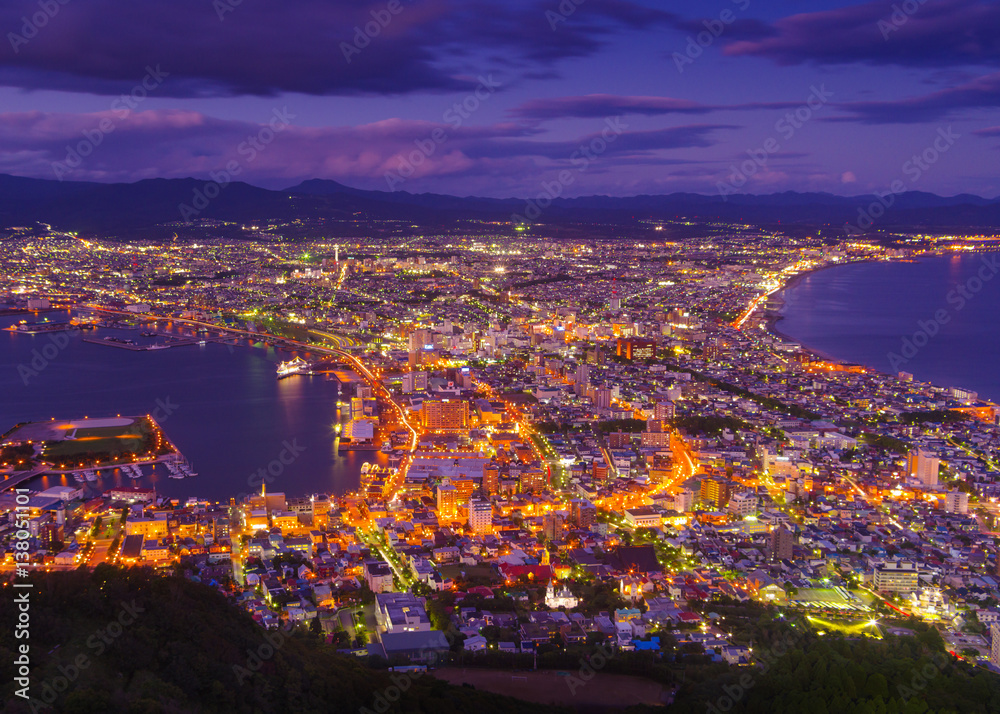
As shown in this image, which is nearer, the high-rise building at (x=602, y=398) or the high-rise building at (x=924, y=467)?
the high-rise building at (x=924, y=467)

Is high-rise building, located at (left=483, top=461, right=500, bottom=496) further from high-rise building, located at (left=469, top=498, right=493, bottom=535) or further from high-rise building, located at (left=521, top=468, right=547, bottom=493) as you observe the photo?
high-rise building, located at (left=469, top=498, right=493, bottom=535)

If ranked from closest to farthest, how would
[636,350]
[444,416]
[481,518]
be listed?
[481,518], [444,416], [636,350]

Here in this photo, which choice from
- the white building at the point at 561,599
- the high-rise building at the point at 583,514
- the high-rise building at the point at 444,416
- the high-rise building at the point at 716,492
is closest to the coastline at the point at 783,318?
the high-rise building at the point at 444,416

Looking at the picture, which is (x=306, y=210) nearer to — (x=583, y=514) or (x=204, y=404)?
(x=204, y=404)

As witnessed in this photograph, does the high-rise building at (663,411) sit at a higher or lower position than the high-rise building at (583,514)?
higher

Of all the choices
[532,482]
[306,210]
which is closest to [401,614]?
[532,482]

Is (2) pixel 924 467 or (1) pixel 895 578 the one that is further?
(2) pixel 924 467

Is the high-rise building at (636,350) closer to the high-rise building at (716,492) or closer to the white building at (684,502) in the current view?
the high-rise building at (716,492)

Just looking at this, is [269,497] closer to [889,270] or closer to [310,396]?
[310,396]
